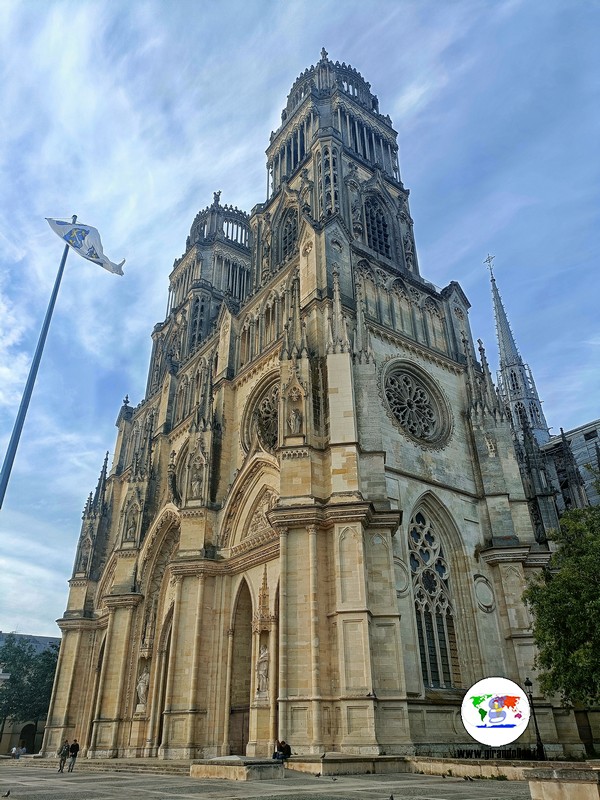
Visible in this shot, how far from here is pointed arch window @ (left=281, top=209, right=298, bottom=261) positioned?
119 ft

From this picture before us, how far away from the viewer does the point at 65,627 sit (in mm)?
38094

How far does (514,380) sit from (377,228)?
5121 centimetres

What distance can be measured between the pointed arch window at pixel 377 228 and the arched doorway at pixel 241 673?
20.8m

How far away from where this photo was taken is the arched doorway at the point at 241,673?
23875 mm

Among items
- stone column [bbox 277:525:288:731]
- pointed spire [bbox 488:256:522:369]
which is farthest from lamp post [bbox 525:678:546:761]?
pointed spire [bbox 488:256:522:369]

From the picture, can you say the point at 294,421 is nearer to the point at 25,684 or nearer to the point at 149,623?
the point at 149,623

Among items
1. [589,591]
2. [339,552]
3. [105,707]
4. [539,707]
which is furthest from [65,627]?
[589,591]

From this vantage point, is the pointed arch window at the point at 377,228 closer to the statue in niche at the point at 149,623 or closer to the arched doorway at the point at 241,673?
the arched doorway at the point at 241,673

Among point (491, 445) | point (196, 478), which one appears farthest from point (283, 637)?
point (491, 445)

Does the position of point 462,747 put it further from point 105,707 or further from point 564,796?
point 105,707

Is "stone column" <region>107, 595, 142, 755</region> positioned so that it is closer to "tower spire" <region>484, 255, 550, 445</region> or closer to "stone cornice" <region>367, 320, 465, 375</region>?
"stone cornice" <region>367, 320, 465, 375</region>

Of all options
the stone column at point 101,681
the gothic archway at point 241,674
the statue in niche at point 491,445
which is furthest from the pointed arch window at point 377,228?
the stone column at point 101,681

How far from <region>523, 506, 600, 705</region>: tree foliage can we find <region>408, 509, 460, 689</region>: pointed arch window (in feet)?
16.2

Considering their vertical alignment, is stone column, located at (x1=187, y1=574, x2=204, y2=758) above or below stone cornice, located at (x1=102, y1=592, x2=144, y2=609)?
below
